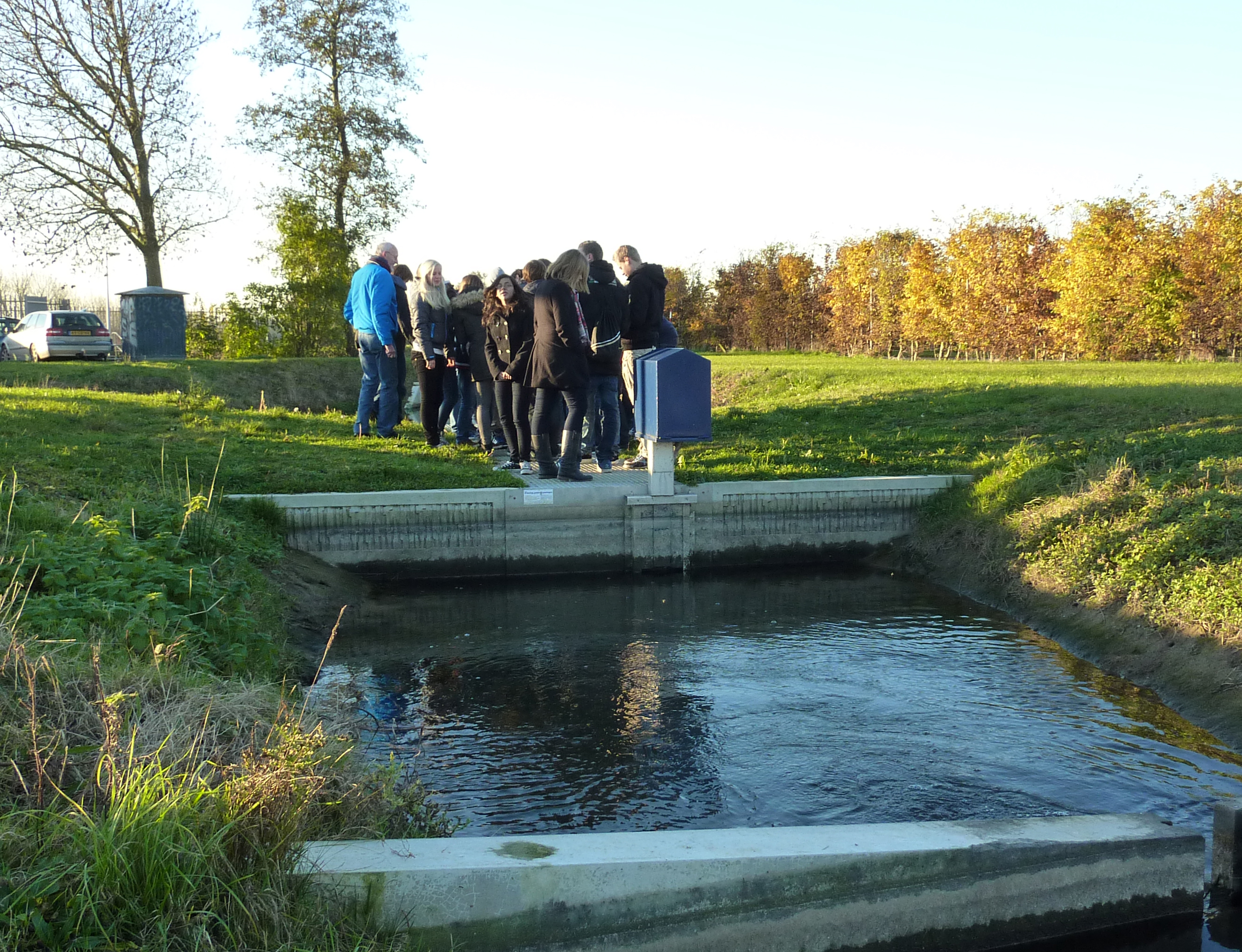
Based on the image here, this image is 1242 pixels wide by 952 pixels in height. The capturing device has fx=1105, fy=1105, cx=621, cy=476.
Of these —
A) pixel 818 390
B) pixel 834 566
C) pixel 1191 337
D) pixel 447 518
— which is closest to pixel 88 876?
pixel 447 518

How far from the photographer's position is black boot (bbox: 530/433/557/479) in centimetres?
1020

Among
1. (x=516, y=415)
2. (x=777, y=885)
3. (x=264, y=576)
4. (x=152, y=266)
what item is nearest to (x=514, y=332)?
(x=516, y=415)

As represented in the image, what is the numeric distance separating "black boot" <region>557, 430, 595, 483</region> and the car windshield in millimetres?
22176

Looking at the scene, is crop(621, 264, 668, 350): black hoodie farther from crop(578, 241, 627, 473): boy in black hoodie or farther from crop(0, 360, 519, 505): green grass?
crop(0, 360, 519, 505): green grass

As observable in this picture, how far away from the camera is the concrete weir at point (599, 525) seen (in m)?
9.46

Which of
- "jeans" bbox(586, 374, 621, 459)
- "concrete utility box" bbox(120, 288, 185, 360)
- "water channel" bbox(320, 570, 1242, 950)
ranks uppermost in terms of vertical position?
"concrete utility box" bbox(120, 288, 185, 360)

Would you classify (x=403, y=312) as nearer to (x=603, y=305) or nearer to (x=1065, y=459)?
(x=603, y=305)

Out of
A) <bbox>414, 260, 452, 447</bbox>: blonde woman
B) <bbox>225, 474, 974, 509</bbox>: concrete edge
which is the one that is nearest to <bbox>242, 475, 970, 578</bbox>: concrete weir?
<bbox>225, 474, 974, 509</bbox>: concrete edge

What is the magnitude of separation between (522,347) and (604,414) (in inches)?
43.8

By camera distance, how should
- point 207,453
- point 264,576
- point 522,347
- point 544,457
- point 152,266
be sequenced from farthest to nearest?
point 152,266 → point 207,453 → point 522,347 → point 544,457 → point 264,576

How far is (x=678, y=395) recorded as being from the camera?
368 inches

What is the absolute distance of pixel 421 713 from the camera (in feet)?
20.7

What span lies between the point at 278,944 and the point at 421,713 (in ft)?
10.8

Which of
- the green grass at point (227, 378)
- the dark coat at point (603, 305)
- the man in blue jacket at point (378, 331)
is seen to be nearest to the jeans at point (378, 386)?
the man in blue jacket at point (378, 331)
